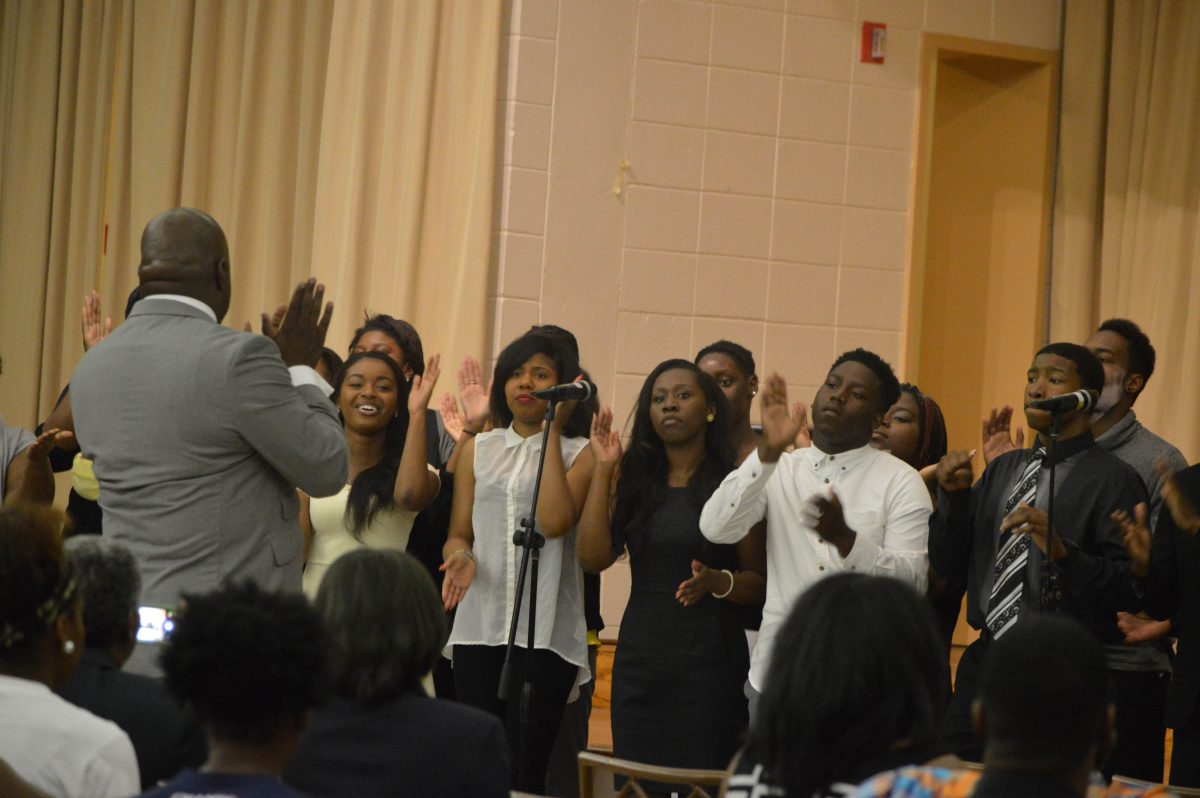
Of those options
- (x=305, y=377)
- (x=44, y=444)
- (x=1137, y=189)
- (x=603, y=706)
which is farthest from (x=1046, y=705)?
(x=1137, y=189)

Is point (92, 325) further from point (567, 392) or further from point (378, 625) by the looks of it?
point (378, 625)

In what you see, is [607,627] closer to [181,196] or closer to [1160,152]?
[181,196]

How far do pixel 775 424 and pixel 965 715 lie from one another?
2.91ft

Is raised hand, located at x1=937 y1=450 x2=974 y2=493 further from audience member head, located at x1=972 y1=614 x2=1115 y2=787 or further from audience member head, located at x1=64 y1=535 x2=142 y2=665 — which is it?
audience member head, located at x1=64 y1=535 x2=142 y2=665

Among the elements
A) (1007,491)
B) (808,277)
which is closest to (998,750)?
(1007,491)

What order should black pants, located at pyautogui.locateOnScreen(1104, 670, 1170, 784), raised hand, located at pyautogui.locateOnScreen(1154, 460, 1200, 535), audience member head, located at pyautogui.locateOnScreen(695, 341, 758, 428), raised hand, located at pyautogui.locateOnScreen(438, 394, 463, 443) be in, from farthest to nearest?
audience member head, located at pyautogui.locateOnScreen(695, 341, 758, 428), raised hand, located at pyautogui.locateOnScreen(438, 394, 463, 443), black pants, located at pyautogui.locateOnScreen(1104, 670, 1170, 784), raised hand, located at pyautogui.locateOnScreen(1154, 460, 1200, 535)

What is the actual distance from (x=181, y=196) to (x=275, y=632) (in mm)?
4658

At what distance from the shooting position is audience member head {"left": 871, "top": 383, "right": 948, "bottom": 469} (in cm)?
470

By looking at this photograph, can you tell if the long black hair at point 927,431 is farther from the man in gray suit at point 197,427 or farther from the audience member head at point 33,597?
the audience member head at point 33,597

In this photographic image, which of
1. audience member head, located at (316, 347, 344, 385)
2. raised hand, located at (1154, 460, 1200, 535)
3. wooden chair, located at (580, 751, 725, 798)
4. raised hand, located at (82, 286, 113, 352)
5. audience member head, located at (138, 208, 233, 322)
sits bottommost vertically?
wooden chair, located at (580, 751, 725, 798)

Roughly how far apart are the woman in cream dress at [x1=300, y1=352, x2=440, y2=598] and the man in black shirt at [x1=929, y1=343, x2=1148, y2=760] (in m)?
1.40

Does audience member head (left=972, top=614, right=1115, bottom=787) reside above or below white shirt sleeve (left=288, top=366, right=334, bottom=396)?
below

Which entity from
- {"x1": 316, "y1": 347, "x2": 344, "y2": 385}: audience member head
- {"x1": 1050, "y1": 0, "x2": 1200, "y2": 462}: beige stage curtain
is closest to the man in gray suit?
{"x1": 316, "y1": 347, "x2": 344, "y2": 385}: audience member head

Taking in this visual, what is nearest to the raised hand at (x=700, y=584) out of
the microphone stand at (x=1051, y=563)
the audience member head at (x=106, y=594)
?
the microphone stand at (x=1051, y=563)
